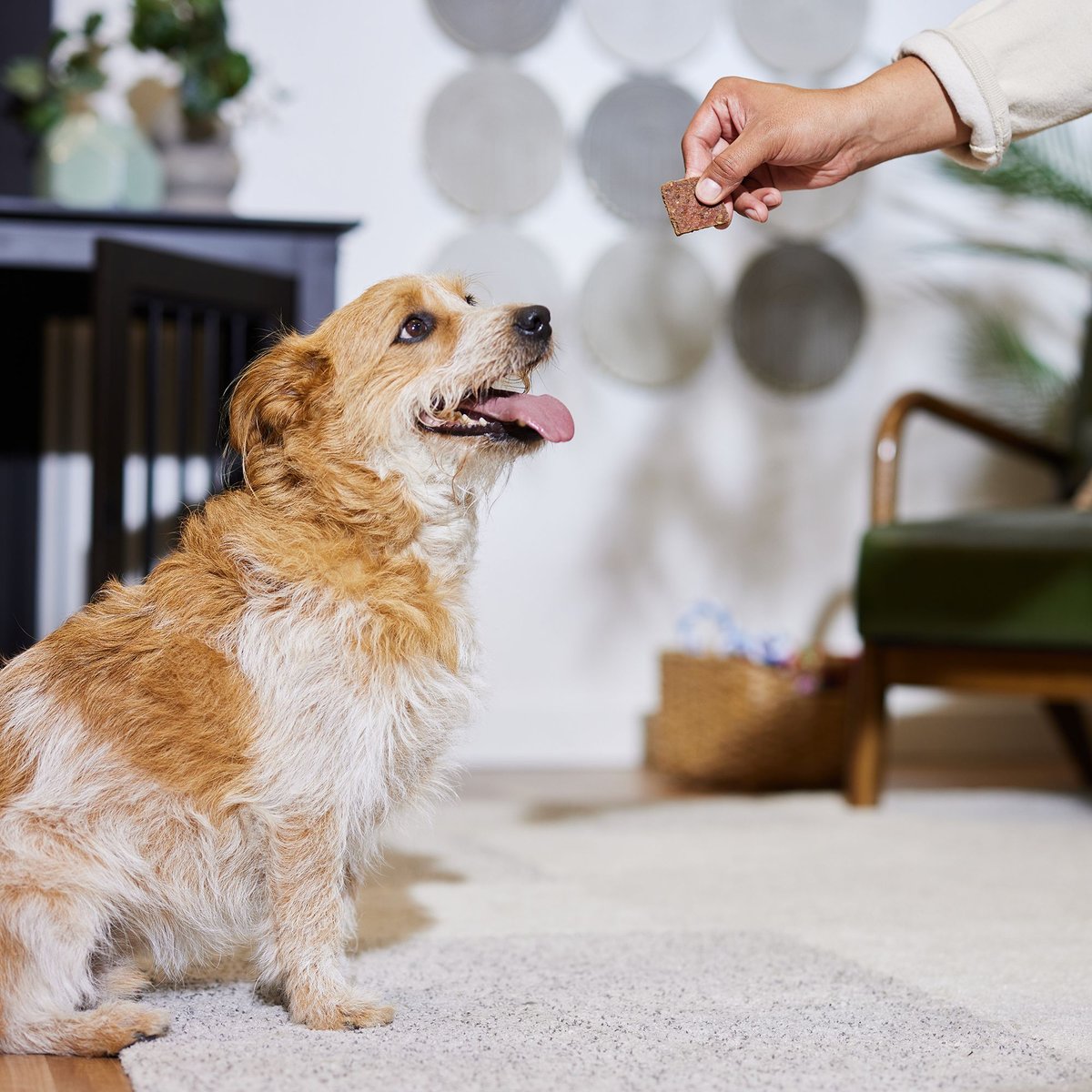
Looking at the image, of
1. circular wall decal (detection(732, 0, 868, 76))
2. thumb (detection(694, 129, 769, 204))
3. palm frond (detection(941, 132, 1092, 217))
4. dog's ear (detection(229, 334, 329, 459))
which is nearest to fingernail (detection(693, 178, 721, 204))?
thumb (detection(694, 129, 769, 204))

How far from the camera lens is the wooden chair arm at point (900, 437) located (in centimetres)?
291

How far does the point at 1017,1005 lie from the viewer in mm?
1507

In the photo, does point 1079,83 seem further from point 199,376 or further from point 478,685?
point 199,376

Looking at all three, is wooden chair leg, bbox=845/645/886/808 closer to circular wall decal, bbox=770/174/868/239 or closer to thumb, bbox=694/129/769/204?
circular wall decal, bbox=770/174/868/239

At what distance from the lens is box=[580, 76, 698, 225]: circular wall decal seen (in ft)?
11.5

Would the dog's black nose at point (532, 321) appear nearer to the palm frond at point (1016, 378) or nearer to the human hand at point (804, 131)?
the human hand at point (804, 131)

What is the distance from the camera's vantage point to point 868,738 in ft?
9.39

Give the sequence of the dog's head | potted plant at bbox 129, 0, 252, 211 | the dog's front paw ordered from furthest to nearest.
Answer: potted plant at bbox 129, 0, 252, 211
the dog's head
the dog's front paw

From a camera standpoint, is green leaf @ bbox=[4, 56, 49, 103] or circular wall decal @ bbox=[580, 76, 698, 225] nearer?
green leaf @ bbox=[4, 56, 49, 103]

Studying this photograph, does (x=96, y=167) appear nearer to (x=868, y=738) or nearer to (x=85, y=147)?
(x=85, y=147)

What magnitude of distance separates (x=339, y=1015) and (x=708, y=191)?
3.36ft

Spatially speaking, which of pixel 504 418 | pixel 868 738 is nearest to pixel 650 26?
pixel 868 738

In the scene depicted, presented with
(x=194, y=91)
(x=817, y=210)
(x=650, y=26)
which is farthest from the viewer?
(x=817, y=210)

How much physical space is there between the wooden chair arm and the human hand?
124cm
